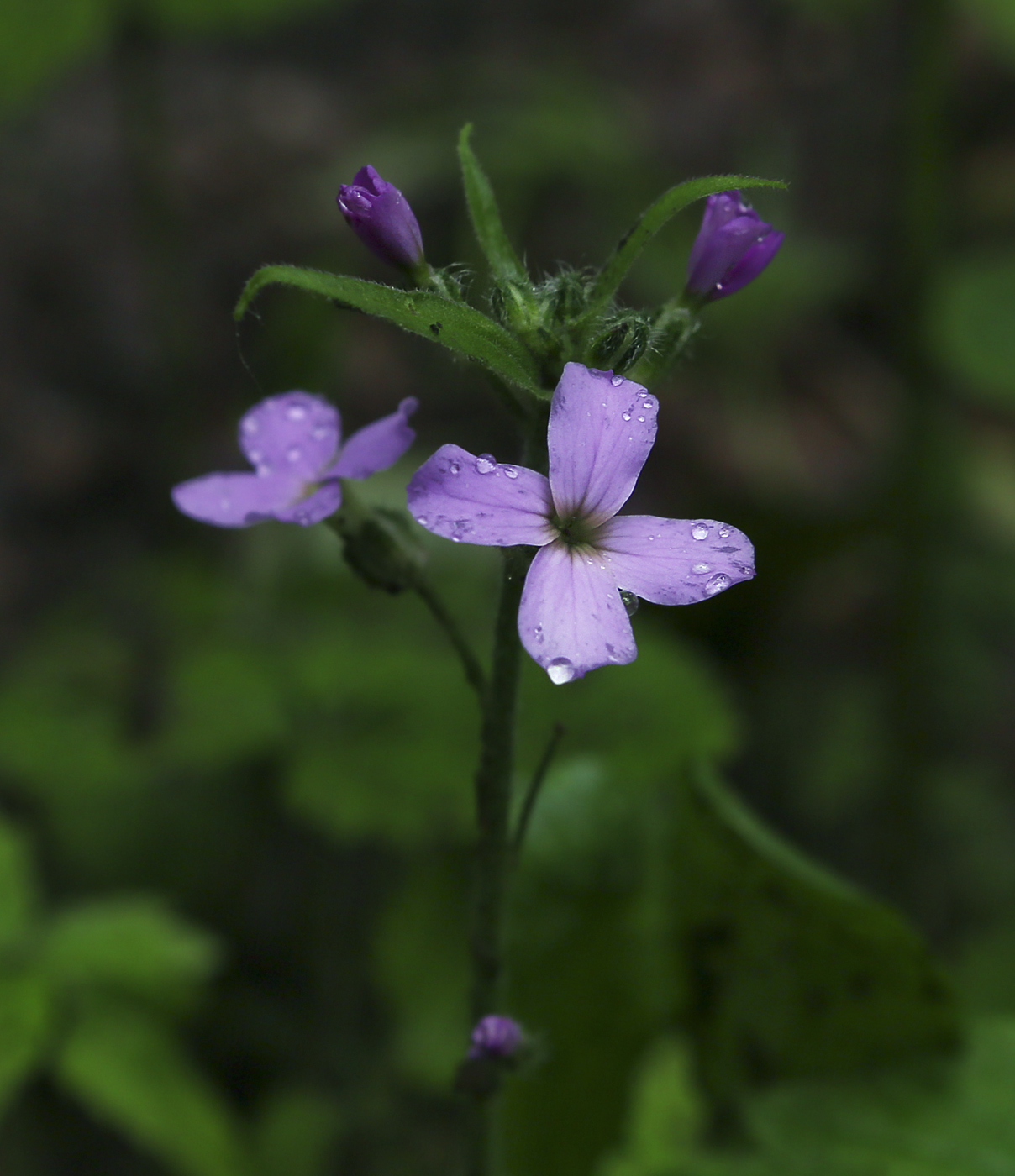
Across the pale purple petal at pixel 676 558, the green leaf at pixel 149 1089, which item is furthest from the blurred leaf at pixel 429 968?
the pale purple petal at pixel 676 558

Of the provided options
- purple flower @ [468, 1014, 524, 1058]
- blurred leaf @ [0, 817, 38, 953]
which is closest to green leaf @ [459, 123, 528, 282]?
purple flower @ [468, 1014, 524, 1058]

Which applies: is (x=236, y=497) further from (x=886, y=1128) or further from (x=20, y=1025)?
(x=886, y=1128)

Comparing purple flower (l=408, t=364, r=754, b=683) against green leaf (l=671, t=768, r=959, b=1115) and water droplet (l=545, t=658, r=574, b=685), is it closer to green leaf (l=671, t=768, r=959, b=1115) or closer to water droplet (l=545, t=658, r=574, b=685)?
water droplet (l=545, t=658, r=574, b=685)

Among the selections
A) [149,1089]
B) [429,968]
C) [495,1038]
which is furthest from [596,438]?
[429,968]

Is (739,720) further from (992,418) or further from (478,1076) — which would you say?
(992,418)

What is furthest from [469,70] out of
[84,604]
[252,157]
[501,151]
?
[84,604]
